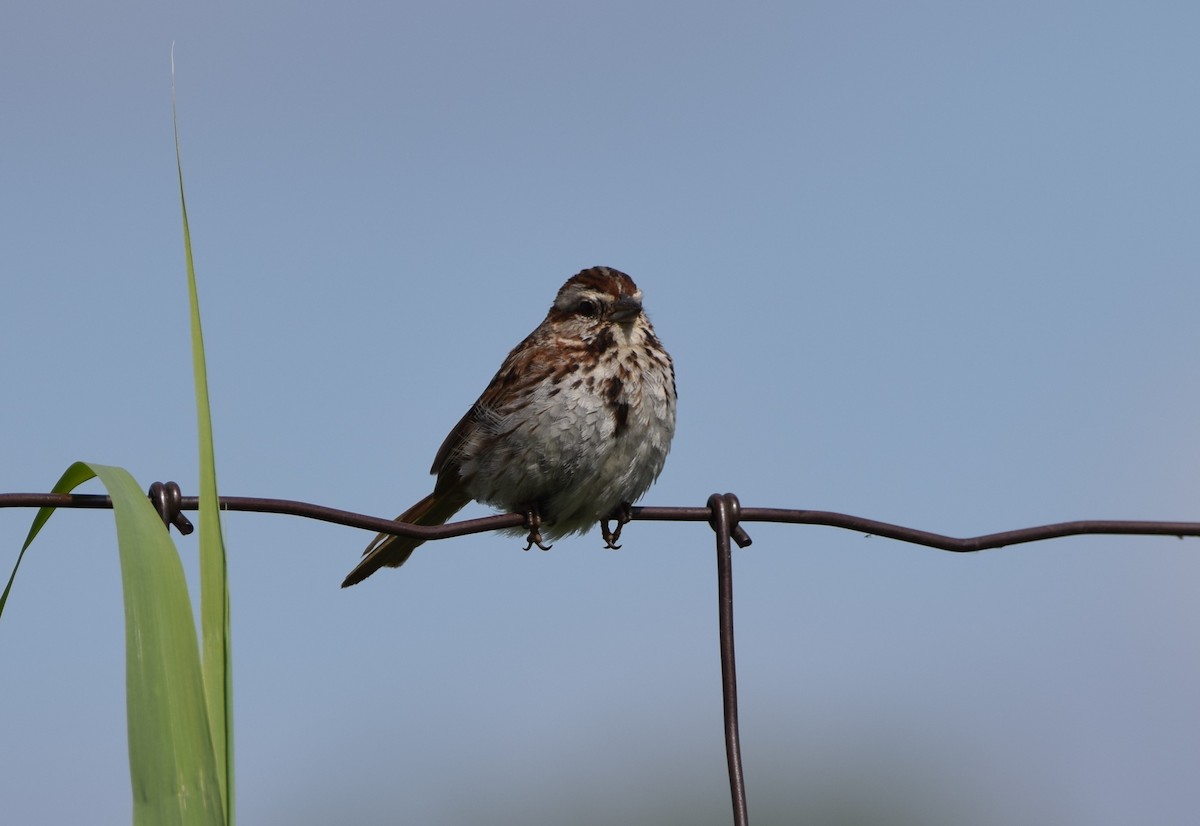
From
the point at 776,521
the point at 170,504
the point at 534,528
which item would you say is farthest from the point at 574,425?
the point at 170,504

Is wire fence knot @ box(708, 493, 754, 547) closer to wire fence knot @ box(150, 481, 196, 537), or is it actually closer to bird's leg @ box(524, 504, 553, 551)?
wire fence knot @ box(150, 481, 196, 537)

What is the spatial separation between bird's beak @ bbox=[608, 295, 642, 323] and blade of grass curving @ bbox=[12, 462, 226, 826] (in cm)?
297

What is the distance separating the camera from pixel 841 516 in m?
2.64

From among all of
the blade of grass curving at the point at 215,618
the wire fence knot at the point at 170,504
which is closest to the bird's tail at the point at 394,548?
Answer: the wire fence knot at the point at 170,504

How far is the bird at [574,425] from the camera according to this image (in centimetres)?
407

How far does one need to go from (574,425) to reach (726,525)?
4.88 feet

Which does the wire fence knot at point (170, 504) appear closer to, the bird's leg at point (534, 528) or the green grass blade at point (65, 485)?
the green grass blade at point (65, 485)

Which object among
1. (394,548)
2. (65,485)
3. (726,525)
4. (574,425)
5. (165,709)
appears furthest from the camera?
(394,548)

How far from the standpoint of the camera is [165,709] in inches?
58.0

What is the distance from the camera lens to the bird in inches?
160

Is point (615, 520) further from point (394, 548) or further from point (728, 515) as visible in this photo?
point (728, 515)

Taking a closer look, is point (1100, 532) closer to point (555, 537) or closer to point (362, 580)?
point (555, 537)

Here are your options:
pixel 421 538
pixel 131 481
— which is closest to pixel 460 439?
pixel 421 538

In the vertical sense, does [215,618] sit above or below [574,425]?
below
